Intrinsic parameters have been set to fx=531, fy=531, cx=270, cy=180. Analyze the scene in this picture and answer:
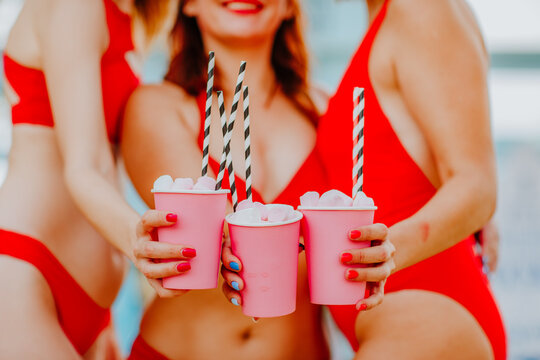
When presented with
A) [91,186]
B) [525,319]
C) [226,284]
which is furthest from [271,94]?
[525,319]

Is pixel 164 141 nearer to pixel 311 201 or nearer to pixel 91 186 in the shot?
pixel 91 186

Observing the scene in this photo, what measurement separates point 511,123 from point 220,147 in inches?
97.9

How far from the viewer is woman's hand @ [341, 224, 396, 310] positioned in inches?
34.7

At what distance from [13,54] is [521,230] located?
3108 mm

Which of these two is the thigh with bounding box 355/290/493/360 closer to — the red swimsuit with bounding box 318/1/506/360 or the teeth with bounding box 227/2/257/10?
the red swimsuit with bounding box 318/1/506/360

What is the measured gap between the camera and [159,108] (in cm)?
143

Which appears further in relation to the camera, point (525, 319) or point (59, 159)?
point (525, 319)

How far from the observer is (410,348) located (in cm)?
112

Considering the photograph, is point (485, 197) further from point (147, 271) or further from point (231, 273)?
point (147, 271)

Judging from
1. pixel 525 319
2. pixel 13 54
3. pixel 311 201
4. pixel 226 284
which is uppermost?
pixel 13 54

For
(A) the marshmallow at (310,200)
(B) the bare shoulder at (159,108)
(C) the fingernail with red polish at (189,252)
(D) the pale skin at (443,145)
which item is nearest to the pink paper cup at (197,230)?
(C) the fingernail with red polish at (189,252)

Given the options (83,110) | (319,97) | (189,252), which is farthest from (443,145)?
(83,110)

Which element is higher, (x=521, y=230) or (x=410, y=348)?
(x=410, y=348)

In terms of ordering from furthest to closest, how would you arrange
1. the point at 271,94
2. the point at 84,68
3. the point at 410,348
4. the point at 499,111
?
1. the point at 499,111
2. the point at 271,94
3. the point at 84,68
4. the point at 410,348
